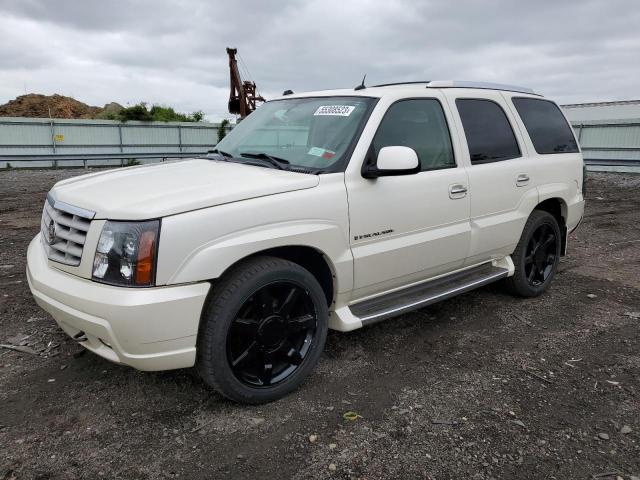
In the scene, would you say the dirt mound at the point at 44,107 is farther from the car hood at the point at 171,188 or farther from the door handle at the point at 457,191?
the door handle at the point at 457,191

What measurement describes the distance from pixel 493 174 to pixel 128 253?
9.60ft

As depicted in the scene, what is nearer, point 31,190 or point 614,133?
point 31,190

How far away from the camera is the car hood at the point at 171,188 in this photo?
100 inches

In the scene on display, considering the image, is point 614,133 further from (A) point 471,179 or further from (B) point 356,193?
(B) point 356,193

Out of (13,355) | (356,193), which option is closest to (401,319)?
(356,193)

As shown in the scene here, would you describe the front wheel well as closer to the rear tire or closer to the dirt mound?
the rear tire

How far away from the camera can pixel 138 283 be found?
2.46m

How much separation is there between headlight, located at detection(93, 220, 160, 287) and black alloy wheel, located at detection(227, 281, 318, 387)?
0.57 metres

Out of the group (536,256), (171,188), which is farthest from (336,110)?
(536,256)

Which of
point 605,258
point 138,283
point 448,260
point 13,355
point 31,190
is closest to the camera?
point 138,283

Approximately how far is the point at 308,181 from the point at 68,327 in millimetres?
1601

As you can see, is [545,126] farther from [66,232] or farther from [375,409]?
[66,232]

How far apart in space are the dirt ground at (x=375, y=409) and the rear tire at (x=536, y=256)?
0.38 meters

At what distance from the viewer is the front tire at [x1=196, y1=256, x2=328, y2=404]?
266cm
